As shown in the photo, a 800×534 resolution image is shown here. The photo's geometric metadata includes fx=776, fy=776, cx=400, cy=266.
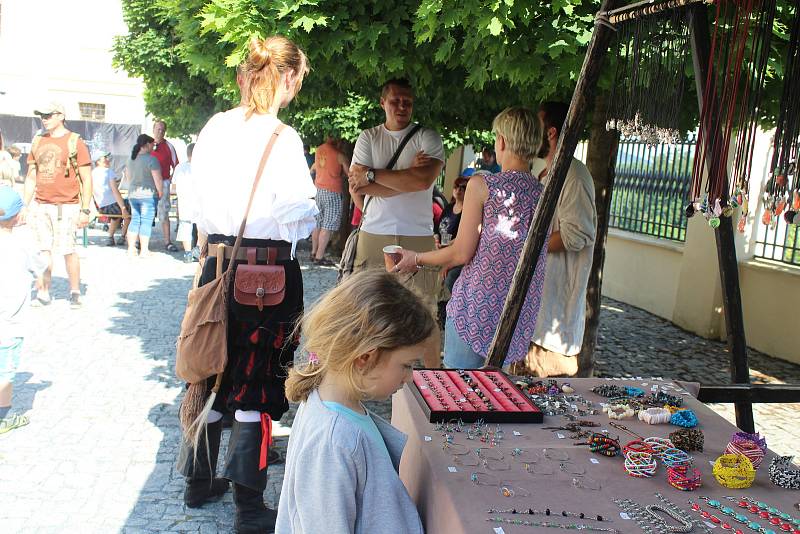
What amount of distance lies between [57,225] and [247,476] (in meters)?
5.43

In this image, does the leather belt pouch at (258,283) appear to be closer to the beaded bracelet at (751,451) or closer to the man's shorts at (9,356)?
the man's shorts at (9,356)

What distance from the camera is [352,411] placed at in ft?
6.30

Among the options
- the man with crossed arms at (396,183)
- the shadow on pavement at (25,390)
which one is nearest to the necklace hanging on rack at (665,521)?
the man with crossed arms at (396,183)

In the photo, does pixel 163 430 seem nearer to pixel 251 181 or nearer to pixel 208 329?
pixel 208 329

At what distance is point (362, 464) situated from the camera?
1.83m

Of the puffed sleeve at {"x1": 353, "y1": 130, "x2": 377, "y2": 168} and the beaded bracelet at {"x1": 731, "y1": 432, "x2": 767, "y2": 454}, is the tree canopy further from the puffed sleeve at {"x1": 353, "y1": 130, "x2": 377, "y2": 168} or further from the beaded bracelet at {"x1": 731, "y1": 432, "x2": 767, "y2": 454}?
the beaded bracelet at {"x1": 731, "y1": 432, "x2": 767, "y2": 454}

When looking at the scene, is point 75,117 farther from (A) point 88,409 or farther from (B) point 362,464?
(B) point 362,464

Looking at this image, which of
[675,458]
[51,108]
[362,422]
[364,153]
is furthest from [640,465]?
[51,108]

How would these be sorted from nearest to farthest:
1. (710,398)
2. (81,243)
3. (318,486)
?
1. (318,486)
2. (710,398)
3. (81,243)

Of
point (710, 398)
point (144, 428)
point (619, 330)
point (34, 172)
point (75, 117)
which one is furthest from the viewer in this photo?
point (75, 117)

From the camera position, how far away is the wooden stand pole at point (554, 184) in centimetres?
322

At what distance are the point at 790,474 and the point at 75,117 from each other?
37.4 metres

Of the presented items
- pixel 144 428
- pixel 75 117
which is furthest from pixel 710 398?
pixel 75 117

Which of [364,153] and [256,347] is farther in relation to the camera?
[364,153]
